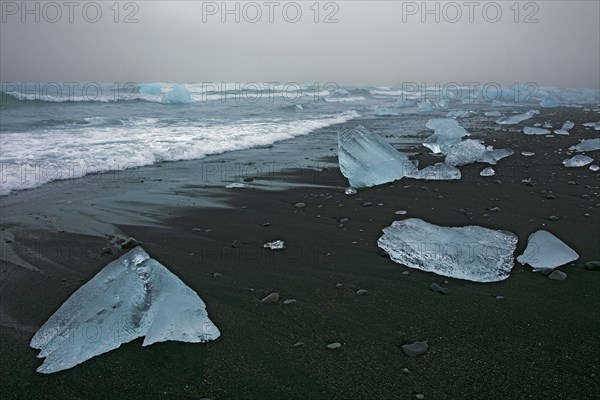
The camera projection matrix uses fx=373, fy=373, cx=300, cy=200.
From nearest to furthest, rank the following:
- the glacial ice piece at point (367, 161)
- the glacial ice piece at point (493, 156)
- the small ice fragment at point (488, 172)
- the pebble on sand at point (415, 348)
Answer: the pebble on sand at point (415, 348), the glacial ice piece at point (367, 161), the small ice fragment at point (488, 172), the glacial ice piece at point (493, 156)

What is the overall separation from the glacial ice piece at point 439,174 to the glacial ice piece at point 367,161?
16 cm

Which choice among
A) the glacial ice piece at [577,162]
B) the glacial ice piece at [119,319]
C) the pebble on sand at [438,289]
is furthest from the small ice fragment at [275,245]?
the glacial ice piece at [577,162]

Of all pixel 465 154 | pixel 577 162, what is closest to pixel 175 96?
pixel 465 154

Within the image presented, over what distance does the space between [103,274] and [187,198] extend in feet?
8.62

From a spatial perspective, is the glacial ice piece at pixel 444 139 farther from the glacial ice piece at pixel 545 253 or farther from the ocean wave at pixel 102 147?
the glacial ice piece at pixel 545 253

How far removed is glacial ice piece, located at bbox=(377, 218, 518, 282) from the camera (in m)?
2.69

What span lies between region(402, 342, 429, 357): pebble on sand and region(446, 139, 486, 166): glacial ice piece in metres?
5.32

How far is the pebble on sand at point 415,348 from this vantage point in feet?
6.12

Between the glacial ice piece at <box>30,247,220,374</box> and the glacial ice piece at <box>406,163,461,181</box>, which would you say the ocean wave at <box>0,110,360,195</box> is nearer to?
the glacial ice piece at <box>30,247,220,374</box>

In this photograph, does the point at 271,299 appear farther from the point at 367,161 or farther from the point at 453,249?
the point at 367,161

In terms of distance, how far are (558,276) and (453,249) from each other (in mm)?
694

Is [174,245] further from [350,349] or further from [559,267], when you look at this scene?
[559,267]

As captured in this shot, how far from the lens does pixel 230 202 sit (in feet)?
15.4

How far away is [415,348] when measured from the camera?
6.22 ft
